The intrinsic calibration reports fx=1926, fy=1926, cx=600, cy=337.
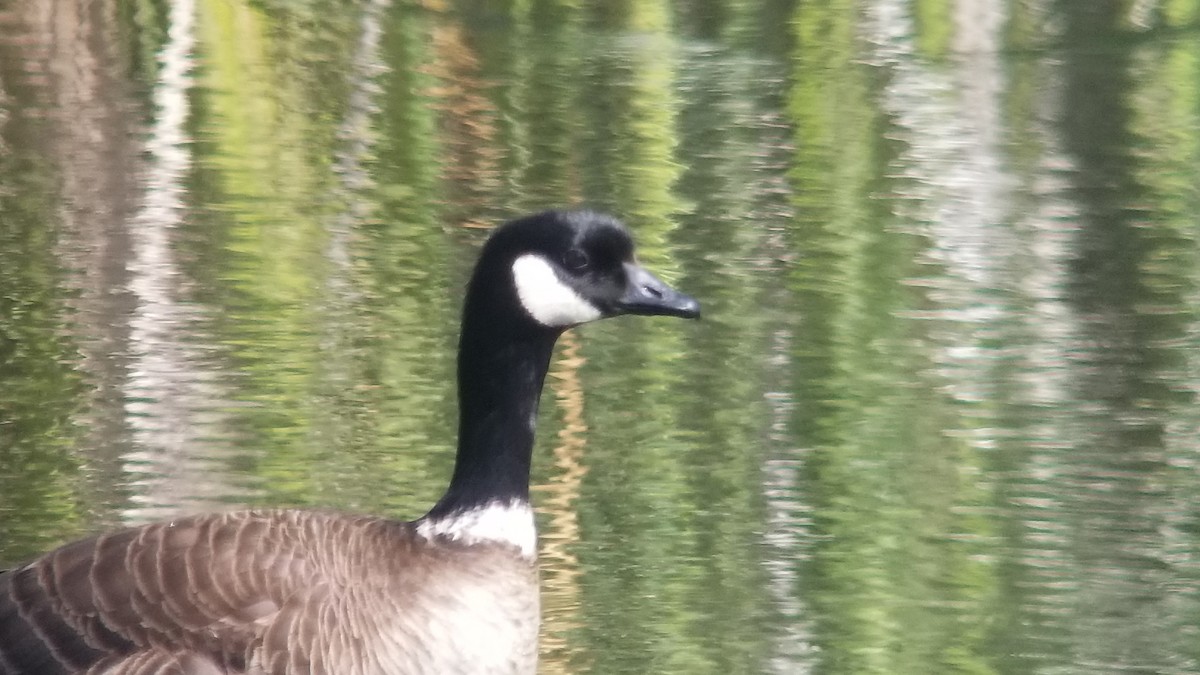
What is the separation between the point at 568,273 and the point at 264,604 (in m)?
1.11

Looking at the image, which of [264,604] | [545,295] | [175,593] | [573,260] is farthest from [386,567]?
[573,260]

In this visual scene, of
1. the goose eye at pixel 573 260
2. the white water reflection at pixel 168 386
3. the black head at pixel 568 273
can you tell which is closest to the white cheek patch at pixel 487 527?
the black head at pixel 568 273

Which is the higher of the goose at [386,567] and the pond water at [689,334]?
the goose at [386,567]

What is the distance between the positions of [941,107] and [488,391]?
10835 mm

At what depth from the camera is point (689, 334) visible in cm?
895

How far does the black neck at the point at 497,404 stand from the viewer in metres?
4.92

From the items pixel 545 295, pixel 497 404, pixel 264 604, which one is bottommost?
pixel 264 604

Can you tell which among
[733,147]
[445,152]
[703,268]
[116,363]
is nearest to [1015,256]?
[703,268]

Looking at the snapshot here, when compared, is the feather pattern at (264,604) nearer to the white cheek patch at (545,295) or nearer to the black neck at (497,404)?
the black neck at (497,404)

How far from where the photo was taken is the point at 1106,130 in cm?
1451

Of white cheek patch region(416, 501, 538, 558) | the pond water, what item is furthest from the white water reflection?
white cheek patch region(416, 501, 538, 558)

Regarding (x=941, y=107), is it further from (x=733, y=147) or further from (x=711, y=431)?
(x=711, y=431)

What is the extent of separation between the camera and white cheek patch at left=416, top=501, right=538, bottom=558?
4789mm

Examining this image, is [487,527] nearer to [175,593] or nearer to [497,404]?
[497,404]
